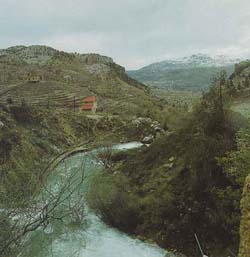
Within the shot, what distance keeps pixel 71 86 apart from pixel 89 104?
1819 cm

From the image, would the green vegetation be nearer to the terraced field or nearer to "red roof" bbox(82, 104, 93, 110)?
the terraced field

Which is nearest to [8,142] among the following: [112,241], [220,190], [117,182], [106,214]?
[117,182]

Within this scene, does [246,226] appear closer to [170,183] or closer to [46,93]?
[170,183]

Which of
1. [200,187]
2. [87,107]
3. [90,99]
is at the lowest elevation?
[200,187]

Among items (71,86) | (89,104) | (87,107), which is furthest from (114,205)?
(71,86)

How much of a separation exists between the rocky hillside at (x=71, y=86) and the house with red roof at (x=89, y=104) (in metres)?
1.47

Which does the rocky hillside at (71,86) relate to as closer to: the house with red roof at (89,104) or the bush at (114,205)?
the house with red roof at (89,104)

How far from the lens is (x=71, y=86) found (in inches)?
3743

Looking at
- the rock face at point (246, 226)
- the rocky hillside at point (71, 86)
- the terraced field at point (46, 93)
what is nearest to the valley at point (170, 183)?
the rock face at point (246, 226)

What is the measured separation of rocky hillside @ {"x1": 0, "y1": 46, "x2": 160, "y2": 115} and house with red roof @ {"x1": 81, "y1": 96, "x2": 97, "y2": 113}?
1.47 m

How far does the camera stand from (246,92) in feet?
102

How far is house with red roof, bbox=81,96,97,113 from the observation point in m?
75.8

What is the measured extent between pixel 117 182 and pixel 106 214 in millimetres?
3457

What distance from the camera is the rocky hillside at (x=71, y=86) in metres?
76.5
